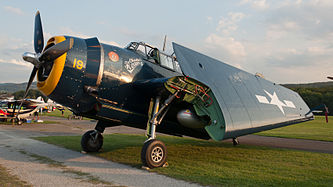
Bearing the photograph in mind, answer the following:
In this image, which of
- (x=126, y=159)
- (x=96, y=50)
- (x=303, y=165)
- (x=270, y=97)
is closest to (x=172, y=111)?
(x=126, y=159)

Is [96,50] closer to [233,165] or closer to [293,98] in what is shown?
[233,165]

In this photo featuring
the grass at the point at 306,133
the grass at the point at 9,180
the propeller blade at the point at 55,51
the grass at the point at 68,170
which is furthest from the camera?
the grass at the point at 306,133

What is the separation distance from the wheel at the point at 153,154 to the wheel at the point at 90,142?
3773mm

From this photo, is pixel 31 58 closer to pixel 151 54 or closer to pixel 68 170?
pixel 68 170

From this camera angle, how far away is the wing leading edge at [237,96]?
757 centimetres

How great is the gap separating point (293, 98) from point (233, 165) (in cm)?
883

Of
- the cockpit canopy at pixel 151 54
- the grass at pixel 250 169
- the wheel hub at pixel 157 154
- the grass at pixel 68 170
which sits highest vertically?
the cockpit canopy at pixel 151 54

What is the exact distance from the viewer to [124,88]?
7.58 meters

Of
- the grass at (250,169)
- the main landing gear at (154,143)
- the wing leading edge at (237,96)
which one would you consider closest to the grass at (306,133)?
the wing leading edge at (237,96)

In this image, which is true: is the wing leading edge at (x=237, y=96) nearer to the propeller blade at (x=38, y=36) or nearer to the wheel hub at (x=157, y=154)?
the wheel hub at (x=157, y=154)

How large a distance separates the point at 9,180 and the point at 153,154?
12.3ft

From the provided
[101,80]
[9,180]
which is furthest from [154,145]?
[9,180]

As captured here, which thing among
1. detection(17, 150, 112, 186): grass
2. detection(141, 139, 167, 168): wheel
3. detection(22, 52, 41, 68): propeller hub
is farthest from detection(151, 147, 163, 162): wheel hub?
detection(22, 52, 41, 68): propeller hub

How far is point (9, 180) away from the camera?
5.58 metres
